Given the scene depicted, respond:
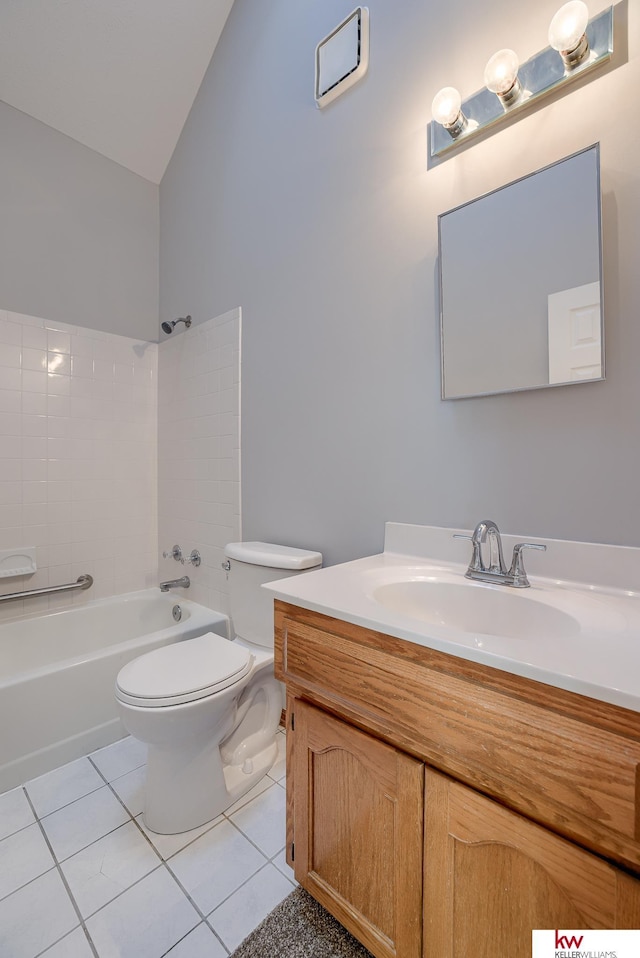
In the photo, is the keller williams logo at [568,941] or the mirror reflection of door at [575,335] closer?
the keller williams logo at [568,941]

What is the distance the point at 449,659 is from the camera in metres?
0.68

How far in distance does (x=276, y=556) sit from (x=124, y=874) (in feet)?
3.20

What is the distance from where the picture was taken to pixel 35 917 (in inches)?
39.6

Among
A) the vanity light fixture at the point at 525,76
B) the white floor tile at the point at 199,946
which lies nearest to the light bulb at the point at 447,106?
the vanity light fixture at the point at 525,76

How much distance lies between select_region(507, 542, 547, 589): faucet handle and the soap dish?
2.19 metres

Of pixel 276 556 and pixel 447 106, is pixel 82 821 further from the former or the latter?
pixel 447 106

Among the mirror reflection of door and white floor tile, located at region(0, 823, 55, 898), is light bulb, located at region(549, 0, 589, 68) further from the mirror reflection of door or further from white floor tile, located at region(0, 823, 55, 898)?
white floor tile, located at region(0, 823, 55, 898)

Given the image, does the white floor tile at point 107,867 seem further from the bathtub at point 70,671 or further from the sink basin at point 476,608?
the sink basin at point 476,608

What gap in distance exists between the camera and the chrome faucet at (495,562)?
100cm

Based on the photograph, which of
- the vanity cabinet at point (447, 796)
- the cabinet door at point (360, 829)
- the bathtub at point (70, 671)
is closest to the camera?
the vanity cabinet at point (447, 796)

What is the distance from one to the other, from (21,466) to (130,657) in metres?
1.11

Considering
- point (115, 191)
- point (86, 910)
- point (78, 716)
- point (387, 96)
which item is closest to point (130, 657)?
point (78, 716)

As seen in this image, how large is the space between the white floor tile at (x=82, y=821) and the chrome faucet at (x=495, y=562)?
1372 mm

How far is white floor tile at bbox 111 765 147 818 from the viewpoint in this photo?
53.5 inches
